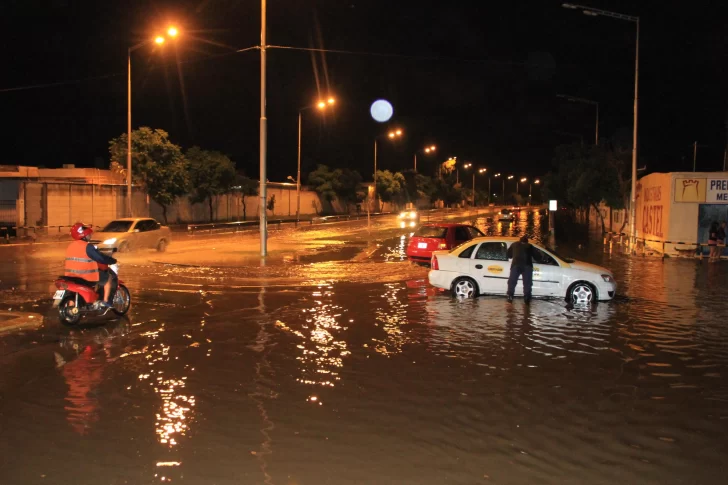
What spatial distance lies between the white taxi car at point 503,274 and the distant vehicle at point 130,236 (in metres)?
14.4

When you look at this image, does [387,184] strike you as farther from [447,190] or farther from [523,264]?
[523,264]

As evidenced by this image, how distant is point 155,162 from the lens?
156 feet

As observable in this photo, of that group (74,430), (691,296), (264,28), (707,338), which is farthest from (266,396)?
(264,28)

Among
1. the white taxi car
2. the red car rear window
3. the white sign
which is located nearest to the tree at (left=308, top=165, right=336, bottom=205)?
the white sign

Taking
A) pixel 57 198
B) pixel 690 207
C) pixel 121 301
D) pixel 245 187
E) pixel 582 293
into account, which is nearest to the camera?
pixel 121 301

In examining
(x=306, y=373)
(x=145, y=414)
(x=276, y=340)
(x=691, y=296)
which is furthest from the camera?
(x=691, y=296)

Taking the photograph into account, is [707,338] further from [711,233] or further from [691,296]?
[711,233]

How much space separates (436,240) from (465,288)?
652 cm

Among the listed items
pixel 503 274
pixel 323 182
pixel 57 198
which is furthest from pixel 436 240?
pixel 323 182

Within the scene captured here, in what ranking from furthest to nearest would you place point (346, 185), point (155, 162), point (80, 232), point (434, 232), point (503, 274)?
point (346, 185), point (155, 162), point (434, 232), point (503, 274), point (80, 232)

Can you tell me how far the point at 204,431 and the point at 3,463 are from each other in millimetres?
1562

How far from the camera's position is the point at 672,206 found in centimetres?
2936

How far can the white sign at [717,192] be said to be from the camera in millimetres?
28484

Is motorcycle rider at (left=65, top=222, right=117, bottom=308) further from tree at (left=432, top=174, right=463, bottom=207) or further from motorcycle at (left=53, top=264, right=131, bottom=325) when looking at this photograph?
tree at (left=432, top=174, right=463, bottom=207)
